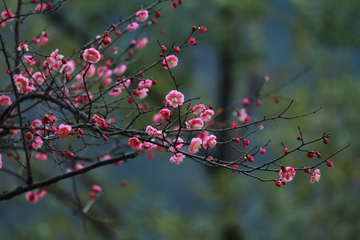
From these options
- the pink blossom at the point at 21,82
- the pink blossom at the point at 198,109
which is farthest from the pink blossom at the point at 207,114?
the pink blossom at the point at 21,82

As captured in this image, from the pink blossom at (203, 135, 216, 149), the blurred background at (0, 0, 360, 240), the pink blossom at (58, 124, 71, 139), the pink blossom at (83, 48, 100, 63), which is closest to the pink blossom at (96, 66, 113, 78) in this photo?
the pink blossom at (83, 48, 100, 63)

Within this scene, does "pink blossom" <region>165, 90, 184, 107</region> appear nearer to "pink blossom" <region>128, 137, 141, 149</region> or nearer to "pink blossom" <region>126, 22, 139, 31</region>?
"pink blossom" <region>128, 137, 141, 149</region>

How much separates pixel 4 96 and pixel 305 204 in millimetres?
3694

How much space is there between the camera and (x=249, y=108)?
3.42 m

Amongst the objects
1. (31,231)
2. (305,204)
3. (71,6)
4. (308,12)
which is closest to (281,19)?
(308,12)

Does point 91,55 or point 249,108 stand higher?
point 249,108

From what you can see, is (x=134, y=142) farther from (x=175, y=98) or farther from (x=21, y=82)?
(x=21, y=82)

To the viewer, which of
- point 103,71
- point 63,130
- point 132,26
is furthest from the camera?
point 103,71

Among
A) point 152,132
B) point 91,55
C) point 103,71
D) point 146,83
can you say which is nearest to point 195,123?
point 152,132

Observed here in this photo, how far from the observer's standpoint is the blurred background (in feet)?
13.6

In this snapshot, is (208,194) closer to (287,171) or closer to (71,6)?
(71,6)

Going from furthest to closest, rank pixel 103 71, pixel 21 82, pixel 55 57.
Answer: pixel 103 71 → pixel 21 82 → pixel 55 57

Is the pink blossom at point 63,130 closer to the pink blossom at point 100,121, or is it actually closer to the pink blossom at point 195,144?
the pink blossom at point 100,121

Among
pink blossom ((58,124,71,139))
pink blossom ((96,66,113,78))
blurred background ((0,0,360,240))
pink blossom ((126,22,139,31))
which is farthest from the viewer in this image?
blurred background ((0,0,360,240))
